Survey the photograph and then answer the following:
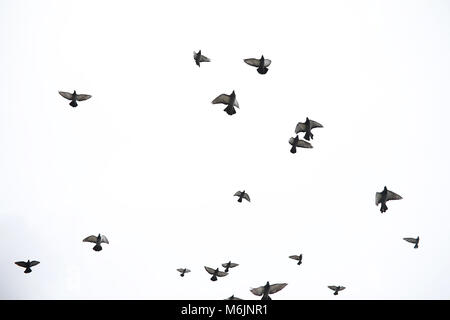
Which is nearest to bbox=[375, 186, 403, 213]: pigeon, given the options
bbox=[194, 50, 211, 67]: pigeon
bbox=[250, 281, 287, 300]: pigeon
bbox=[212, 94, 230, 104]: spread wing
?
bbox=[250, 281, 287, 300]: pigeon

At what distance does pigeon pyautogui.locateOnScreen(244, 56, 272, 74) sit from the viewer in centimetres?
1562

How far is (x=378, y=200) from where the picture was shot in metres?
18.0

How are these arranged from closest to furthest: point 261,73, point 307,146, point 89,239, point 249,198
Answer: point 261,73 → point 307,146 → point 89,239 → point 249,198

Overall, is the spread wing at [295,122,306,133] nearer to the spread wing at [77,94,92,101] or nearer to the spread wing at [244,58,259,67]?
the spread wing at [244,58,259,67]

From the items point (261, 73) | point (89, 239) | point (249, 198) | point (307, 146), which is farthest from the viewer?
point (249, 198)

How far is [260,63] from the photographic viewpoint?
51.5 feet

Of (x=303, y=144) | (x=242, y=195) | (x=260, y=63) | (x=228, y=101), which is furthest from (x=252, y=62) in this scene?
(x=242, y=195)

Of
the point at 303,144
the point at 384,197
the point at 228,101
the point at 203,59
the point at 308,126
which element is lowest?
the point at 384,197

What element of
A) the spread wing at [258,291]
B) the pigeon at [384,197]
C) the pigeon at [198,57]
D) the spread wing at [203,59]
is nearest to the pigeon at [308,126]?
the pigeon at [384,197]

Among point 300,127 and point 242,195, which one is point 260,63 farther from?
point 242,195

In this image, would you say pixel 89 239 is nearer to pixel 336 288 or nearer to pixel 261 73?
pixel 261 73
